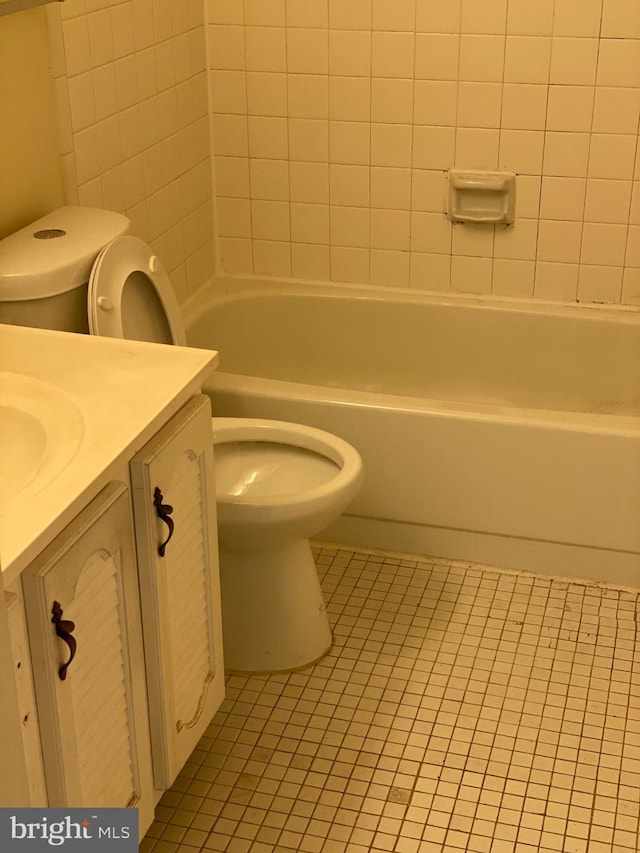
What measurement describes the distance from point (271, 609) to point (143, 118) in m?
1.20

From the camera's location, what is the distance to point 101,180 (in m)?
2.47

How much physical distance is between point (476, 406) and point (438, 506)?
9.9 inches

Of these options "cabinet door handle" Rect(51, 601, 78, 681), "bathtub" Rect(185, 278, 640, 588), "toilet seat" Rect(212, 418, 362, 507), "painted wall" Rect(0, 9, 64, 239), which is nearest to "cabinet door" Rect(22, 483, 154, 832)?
"cabinet door handle" Rect(51, 601, 78, 681)

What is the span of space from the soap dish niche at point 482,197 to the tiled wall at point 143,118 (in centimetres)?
69

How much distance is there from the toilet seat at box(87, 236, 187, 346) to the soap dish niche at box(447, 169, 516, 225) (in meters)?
1.01

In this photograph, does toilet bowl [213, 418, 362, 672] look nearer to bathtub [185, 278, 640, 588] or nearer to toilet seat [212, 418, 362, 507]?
toilet seat [212, 418, 362, 507]

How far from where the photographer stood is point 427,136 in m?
2.91

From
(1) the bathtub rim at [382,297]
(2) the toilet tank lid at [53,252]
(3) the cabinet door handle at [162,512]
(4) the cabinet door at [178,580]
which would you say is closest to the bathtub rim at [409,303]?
(1) the bathtub rim at [382,297]

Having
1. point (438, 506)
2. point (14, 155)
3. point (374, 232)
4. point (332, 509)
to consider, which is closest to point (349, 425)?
point (438, 506)

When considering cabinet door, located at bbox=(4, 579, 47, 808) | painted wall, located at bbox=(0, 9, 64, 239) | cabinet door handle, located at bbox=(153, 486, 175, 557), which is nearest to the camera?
cabinet door, located at bbox=(4, 579, 47, 808)

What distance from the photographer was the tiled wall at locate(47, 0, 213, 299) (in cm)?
233

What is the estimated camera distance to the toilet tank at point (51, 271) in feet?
6.16

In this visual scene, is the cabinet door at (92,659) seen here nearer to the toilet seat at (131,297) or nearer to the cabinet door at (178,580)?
the cabinet door at (178,580)

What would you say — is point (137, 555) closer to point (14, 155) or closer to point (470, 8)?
point (14, 155)
